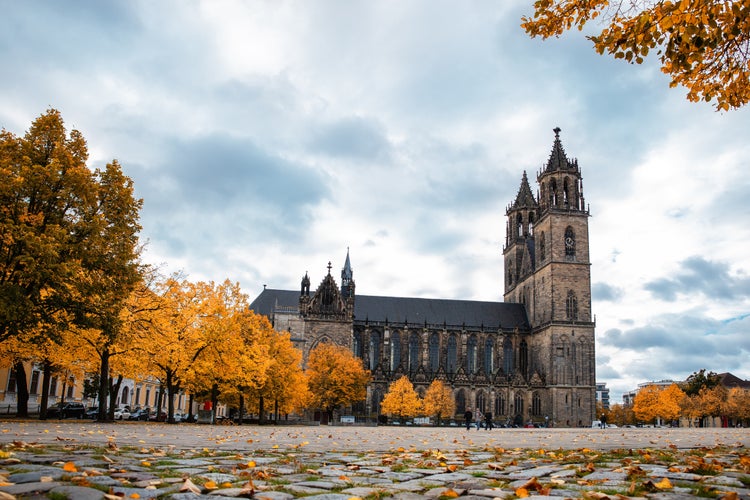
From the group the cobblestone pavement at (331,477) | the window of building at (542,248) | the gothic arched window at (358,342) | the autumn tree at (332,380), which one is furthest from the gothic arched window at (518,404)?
the cobblestone pavement at (331,477)

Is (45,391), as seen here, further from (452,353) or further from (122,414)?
(452,353)

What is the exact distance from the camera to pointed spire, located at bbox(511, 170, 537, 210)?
10025 cm

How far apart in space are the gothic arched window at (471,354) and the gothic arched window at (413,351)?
7068 millimetres

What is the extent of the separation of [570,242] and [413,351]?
25812mm

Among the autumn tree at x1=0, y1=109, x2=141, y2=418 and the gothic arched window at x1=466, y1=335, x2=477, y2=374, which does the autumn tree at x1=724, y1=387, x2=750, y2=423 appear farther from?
the autumn tree at x1=0, y1=109, x2=141, y2=418

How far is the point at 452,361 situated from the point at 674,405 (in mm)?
34029

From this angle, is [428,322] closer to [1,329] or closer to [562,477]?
[1,329]

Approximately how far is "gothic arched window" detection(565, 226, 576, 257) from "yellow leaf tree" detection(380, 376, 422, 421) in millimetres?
28611

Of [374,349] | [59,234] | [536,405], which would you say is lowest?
[536,405]

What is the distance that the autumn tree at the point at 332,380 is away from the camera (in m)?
62.9

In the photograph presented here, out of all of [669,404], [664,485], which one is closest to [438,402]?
[669,404]

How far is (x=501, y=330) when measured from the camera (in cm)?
8638

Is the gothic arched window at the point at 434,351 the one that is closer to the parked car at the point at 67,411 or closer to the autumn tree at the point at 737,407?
the autumn tree at the point at 737,407

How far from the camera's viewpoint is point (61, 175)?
22734 mm
